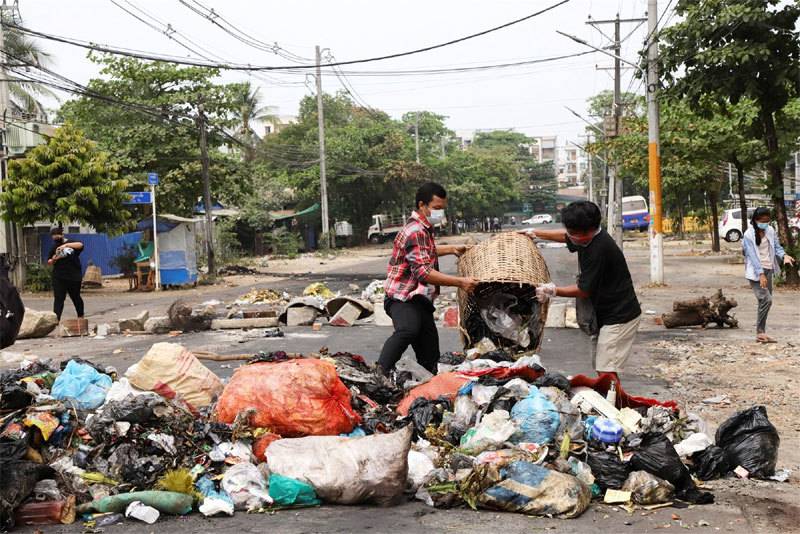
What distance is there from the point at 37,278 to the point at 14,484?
19485 mm

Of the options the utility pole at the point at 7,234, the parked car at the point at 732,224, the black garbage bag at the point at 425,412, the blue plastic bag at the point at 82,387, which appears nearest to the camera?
the black garbage bag at the point at 425,412

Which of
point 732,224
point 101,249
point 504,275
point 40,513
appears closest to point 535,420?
point 504,275

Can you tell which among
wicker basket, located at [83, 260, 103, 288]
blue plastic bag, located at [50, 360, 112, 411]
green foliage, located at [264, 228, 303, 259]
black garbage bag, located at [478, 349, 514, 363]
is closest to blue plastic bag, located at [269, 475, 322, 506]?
blue plastic bag, located at [50, 360, 112, 411]

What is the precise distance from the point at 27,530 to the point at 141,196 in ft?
60.1

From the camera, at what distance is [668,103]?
17.2 m

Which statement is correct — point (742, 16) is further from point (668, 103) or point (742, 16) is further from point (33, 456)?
point (33, 456)

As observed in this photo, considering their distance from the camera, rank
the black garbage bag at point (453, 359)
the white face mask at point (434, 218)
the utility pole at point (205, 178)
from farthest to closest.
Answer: the utility pole at point (205, 178), the black garbage bag at point (453, 359), the white face mask at point (434, 218)

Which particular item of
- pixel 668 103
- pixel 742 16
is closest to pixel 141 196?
pixel 668 103

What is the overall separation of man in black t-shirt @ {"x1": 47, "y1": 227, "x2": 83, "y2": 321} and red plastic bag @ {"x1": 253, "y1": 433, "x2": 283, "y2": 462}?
9.14 metres

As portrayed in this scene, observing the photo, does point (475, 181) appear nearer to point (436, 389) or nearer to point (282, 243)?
point (282, 243)

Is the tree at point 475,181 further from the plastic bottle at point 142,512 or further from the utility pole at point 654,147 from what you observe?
the plastic bottle at point 142,512

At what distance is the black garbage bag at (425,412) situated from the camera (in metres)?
5.43

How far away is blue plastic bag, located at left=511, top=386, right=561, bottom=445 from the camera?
4.96 metres

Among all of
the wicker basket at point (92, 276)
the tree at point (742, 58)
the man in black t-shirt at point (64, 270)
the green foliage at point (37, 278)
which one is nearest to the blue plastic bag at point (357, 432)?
the man in black t-shirt at point (64, 270)
